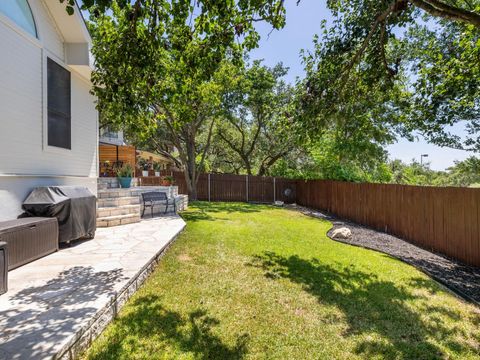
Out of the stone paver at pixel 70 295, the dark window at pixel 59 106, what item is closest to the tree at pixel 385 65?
the stone paver at pixel 70 295

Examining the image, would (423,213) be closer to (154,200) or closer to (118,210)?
(154,200)

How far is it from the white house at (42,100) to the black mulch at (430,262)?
7.22m

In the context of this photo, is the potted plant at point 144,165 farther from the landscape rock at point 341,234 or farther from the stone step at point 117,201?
the landscape rock at point 341,234

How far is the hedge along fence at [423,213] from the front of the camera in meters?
5.60

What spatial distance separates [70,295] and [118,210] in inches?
173

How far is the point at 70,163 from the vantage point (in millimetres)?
6090

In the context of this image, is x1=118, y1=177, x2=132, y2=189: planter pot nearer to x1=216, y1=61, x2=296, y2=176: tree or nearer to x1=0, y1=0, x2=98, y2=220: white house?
x1=0, y1=0, x2=98, y2=220: white house

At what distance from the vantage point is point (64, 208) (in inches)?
189

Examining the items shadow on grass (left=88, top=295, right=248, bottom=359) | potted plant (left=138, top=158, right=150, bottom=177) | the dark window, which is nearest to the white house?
the dark window

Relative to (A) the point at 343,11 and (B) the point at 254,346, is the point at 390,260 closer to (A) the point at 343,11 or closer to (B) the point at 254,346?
(B) the point at 254,346

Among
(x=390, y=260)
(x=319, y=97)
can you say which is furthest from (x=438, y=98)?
(x=390, y=260)

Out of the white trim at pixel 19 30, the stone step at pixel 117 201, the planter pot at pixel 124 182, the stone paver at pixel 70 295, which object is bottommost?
the stone paver at pixel 70 295

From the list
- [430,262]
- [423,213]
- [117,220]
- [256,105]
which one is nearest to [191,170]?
[256,105]

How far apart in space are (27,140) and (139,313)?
3922 millimetres
